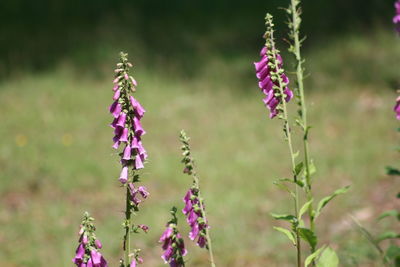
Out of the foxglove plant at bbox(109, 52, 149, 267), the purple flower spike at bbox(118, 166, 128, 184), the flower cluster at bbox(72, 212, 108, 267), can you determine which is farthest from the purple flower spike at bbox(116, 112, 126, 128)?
the flower cluster at bbox(72, 212, 108, 267)

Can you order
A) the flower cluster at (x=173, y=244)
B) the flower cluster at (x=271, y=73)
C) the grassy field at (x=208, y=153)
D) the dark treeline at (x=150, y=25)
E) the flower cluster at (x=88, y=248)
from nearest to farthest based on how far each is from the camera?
the flower cluster at (x=88, y=248)
the flower cluster at (x=173, y=244)
the flower cluster at (x=271, y=73)
the grassy field at (x=208, y=153)
the dark treeline at (x=150, y=25)

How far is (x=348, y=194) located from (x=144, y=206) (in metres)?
2.49

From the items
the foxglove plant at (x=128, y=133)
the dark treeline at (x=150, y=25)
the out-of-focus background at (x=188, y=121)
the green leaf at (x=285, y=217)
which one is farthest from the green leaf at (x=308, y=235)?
the dark treeline at (x=150, y=25)

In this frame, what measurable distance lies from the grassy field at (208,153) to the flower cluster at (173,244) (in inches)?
84.8

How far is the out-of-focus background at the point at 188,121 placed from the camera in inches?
261

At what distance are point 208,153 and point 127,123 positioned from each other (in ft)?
21.2

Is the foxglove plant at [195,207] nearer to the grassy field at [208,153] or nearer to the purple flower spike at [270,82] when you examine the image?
the purple flower spike at [270,82]

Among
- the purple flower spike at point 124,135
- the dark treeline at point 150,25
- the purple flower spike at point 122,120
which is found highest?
the dark treeline at point 150,25

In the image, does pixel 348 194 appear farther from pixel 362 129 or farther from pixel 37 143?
pixel 37 143

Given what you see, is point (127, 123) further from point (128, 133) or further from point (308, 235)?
point (308, 235)

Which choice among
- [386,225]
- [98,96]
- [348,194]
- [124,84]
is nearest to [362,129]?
[348,194]

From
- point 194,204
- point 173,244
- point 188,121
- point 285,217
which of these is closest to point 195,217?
point 194,204

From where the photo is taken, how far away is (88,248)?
242 centimetres

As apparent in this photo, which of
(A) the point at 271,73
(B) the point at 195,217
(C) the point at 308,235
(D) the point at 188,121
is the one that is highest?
(D) the point at 188,121
